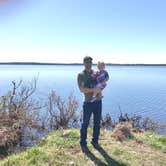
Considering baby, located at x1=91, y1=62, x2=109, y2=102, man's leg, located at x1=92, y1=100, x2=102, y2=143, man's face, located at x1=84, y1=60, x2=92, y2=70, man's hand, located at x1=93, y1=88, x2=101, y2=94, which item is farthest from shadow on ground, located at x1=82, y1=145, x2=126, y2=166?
man's face, located at x1=84, y1=60, x2=92, y2=70

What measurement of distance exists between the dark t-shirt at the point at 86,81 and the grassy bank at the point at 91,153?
110cm

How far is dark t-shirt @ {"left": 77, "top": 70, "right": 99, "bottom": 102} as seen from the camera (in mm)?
7227

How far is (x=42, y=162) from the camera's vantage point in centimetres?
653

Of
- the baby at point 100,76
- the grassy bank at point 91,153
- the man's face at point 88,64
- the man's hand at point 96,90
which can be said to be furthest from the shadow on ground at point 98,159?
the man's face at point 88,64

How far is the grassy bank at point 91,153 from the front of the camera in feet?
21.7

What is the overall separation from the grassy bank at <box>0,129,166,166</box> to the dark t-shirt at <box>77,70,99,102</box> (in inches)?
43.3

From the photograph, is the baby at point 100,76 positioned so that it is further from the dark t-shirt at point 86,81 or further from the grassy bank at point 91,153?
the grassy bank at point 91,153

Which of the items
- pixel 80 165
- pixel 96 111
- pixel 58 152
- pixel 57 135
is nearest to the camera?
pixel 80 165

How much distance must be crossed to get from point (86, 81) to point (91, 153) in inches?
57.7

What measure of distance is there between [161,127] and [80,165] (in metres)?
10.4

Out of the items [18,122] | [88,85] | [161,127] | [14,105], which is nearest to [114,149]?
[88,85]

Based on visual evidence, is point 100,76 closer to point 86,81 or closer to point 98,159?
point 86,81

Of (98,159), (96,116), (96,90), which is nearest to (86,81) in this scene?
(96,90)

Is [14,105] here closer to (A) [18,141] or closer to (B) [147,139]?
(A) [18,141]
